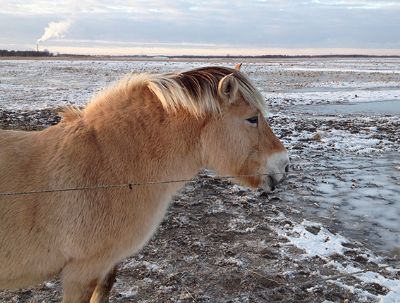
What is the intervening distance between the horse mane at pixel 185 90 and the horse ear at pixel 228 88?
66 millimetres

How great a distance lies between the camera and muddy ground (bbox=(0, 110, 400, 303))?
4.08m

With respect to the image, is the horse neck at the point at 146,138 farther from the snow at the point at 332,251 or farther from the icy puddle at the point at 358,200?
the icy puddle at the point at 358,200

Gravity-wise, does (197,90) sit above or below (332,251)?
above

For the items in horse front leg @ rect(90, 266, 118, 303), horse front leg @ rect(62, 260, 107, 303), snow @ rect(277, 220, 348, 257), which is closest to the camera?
horse front leg @ rect(62, 260, 107, 303)

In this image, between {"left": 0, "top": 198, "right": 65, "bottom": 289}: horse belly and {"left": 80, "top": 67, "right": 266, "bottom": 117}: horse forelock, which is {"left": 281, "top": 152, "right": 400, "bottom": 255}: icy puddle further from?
{"left": 0, "top": 198, "right": 65, "bottom": 289}: horse belly

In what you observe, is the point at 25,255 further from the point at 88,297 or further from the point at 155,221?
the point at 155,221

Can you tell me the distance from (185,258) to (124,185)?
6.88 ft

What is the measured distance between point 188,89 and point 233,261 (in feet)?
7.82

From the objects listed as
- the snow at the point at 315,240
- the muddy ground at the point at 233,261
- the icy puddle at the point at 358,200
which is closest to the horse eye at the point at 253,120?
the muddy ground at the point at 233,261

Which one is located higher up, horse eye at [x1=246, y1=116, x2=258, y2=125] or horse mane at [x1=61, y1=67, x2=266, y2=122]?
horse mane at [x1=61, y1=67, x2=266, y2=122]

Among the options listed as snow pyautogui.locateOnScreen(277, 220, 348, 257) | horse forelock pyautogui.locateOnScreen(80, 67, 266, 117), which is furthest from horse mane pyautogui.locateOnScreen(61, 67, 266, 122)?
snow pyautogui.locateOnScreen(277, 220, 348, 257)

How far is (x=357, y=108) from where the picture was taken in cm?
1627

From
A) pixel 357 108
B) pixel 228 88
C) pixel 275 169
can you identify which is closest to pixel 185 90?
pixel 228 88

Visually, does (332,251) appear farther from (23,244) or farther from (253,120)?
(23,244)
